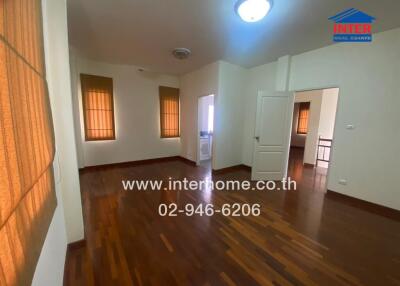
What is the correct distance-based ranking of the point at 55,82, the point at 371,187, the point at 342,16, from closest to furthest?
the point at 55,82 → the point at 342,16 → the point at 371,187

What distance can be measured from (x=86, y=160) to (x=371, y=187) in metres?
6.08

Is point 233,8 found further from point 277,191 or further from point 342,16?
point 277,191

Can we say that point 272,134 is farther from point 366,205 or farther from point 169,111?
point 169,111

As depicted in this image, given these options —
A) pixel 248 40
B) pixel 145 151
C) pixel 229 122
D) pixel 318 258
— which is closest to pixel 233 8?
pixel 248 40

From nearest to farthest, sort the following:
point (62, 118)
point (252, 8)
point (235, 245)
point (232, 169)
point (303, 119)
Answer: point (62, 118) < point (235, 245) < point (252, 8) < point (232, 169) < point (303, 119)

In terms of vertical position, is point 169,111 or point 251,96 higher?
point 251,96

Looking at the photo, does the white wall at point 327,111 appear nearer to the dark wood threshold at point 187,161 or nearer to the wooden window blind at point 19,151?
the dark wood threshold at point 187,161

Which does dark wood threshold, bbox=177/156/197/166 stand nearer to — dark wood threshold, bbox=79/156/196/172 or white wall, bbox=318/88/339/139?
dark wood threshold, bbox=79/156/196/172

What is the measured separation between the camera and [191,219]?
2293mm

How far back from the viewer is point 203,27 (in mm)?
2496

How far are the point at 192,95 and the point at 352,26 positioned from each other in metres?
3.56

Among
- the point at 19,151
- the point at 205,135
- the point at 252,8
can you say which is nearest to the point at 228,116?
the point at 205,135

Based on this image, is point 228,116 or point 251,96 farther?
point 251,96

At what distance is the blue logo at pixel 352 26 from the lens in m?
2.19
